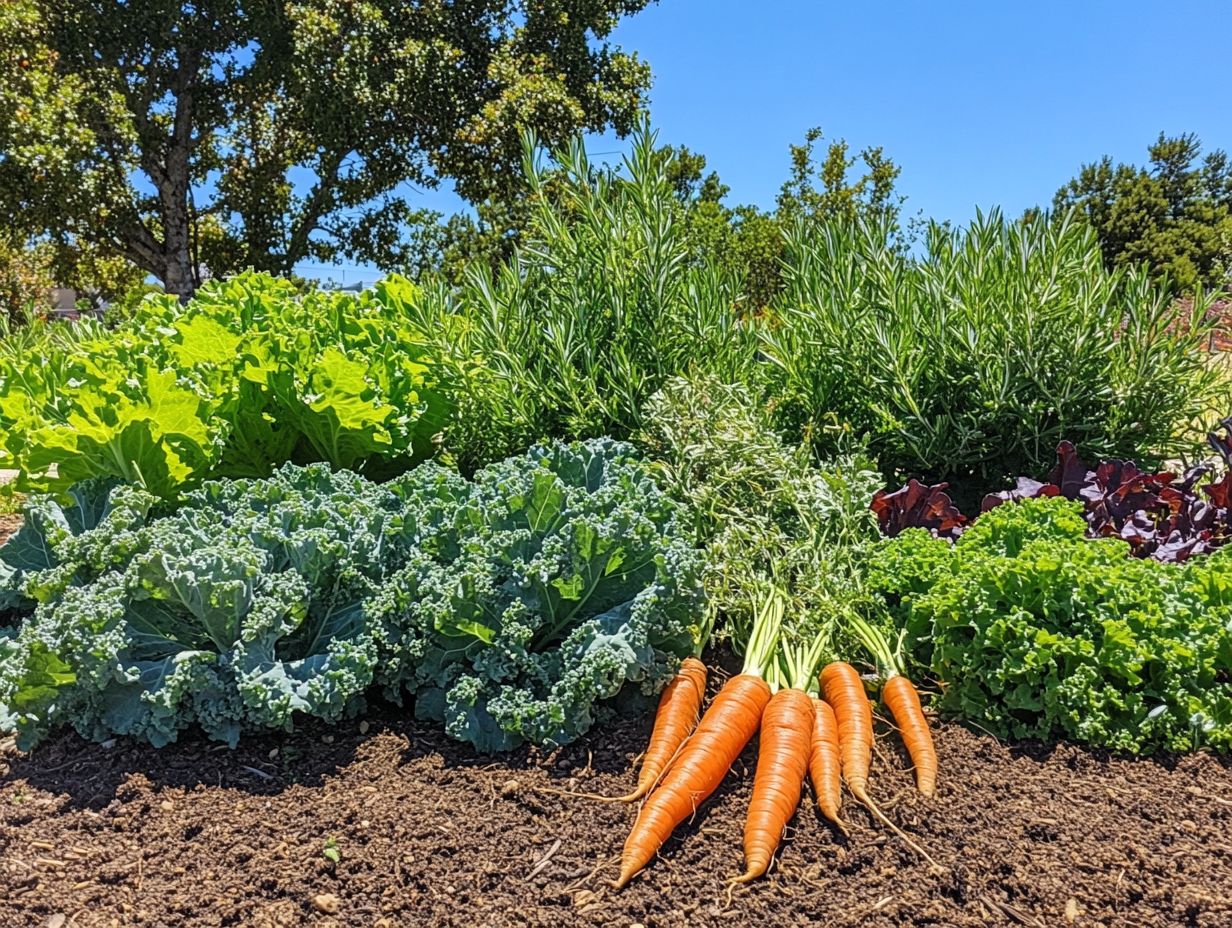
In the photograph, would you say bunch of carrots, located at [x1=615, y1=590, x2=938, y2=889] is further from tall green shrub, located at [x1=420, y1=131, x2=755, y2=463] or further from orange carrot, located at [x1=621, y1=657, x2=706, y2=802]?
tall green shrub, located at [x1=420, y1=131, x2=755, y2=463]

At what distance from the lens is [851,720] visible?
9.12ft

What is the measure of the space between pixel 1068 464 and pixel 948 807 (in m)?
2.06

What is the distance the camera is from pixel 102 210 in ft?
50.4

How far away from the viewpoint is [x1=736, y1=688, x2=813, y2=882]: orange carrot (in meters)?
2.27

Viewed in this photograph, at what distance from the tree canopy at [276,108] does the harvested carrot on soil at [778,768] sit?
12.4 m

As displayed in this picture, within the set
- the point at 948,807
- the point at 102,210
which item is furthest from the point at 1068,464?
the point at 102,210

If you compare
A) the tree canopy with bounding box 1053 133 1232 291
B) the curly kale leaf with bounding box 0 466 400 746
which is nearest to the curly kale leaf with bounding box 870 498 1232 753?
the curly kale leaf with bounding box 0 466 400 746

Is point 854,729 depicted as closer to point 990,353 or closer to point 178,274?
point 990,353

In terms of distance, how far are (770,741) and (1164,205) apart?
128ft

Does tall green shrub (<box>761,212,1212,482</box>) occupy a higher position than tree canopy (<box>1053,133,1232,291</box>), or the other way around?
tree canopy (<box>1053,133,1232,291</box>)

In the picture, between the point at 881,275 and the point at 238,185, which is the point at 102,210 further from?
the point at 881,275

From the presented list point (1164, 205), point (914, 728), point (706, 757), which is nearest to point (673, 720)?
point (706, 757)

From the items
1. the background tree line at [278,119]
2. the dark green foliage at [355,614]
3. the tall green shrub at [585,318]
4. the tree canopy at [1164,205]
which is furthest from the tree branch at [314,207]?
the tree canopy at [1164,205]

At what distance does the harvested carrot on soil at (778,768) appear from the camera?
89.5 inches
